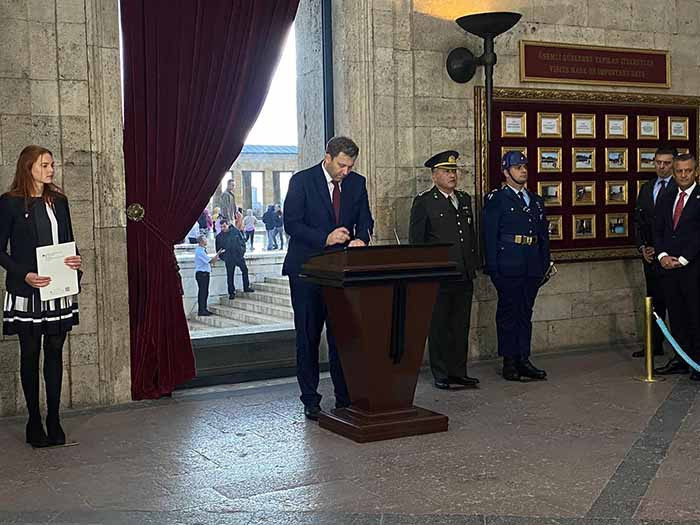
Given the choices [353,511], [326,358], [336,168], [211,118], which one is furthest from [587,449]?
[211,118]

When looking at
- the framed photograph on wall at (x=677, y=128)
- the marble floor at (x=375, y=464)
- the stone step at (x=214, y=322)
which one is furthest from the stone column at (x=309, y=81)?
the framed photograph on wall at (x=677, y=128)

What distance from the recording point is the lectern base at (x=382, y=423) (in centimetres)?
529

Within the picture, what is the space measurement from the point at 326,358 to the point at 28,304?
273 centimetres

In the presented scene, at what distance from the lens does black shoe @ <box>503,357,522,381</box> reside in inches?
272

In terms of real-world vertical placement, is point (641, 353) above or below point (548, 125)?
below

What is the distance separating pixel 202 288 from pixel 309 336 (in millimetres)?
1358

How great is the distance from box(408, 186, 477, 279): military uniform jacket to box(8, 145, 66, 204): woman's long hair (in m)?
2.44

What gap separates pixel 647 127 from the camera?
8.39 metres

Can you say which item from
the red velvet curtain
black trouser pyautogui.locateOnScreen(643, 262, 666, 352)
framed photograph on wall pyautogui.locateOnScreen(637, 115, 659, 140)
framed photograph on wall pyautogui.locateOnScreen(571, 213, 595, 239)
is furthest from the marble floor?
framed photograph on wall pyautogui.locateOnScreen(637, 115, 659, 140)

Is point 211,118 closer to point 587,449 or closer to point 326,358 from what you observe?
point 326,358

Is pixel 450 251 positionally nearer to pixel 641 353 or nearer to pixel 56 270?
pixel 641 353

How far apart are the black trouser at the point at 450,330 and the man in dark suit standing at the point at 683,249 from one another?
1.43 meters

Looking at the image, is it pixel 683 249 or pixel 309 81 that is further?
pixel 309 81

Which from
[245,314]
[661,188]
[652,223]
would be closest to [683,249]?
[652,223]
